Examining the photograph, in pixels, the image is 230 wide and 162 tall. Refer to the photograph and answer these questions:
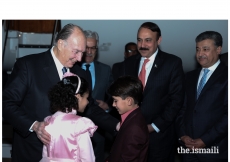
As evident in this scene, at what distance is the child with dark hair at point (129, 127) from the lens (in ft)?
8.82

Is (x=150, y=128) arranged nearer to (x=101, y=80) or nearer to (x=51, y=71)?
(x=101, y=80)

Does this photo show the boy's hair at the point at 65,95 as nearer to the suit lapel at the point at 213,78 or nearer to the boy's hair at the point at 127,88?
the boy's hair at the point at 127,88

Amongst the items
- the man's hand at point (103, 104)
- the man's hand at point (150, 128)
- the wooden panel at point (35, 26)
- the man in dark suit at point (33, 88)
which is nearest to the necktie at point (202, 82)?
the man's hand at point (150, 128)

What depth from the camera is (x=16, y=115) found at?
2.78 m

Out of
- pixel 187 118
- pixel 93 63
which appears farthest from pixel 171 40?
pixel 187 118

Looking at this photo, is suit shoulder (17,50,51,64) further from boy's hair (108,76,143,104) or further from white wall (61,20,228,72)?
white wall (61,20,228,72)

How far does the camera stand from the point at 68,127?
258cm

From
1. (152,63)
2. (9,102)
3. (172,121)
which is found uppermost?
(152,63)

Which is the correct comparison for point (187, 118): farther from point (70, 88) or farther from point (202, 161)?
point (70, 88)

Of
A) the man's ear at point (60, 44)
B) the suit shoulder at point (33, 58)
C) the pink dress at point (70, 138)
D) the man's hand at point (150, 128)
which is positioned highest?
the man's ear at point (60, 44)

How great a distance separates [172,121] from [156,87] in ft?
1.10

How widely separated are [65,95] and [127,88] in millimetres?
475

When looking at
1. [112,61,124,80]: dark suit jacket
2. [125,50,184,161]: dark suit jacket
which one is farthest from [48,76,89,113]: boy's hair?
[112,61,124,80]: dark suit jacket

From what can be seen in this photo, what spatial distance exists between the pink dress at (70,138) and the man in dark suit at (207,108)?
118 centimetres
